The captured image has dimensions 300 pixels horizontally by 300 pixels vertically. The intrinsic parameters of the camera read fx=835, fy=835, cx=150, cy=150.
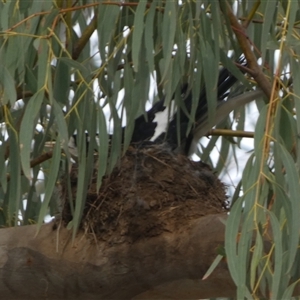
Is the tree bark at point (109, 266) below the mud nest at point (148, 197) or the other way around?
below

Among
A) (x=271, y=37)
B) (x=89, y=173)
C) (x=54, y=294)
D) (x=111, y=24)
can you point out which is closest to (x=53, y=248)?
(x=54, y=294)

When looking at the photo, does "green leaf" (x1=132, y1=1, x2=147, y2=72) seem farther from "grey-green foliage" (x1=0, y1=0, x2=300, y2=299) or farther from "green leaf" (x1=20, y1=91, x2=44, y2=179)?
"green leaf" (x1=20, y1=91, x2=44, y2=179)

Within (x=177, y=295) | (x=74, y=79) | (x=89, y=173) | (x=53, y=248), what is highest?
(x=74, y=79)

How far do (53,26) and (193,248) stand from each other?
17.6 inches

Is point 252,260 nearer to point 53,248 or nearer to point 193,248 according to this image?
point 193,248

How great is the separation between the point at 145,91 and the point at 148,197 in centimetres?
29

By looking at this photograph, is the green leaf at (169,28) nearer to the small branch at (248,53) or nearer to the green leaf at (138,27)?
the green leaf at (138,27)

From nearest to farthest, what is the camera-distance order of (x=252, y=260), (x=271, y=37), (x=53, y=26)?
(x=252, y=260) < (x=53, y=26) < (x=271, y=37)

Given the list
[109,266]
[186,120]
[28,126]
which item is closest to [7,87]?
[28,126]

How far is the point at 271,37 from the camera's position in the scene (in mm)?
1482

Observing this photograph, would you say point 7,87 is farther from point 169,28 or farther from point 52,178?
point 169,28

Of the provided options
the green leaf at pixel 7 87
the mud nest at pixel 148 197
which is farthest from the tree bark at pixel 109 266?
the green leaf at pixel 7 87

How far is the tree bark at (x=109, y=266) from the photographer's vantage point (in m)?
1.46

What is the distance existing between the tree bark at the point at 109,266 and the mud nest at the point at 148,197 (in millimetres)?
32
